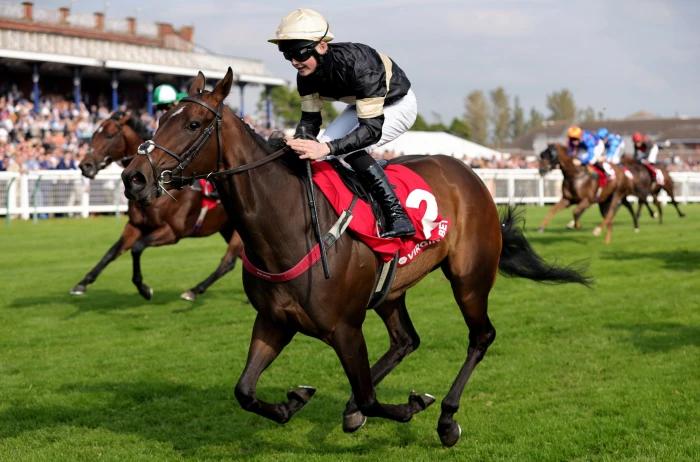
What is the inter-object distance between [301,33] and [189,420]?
2729mm

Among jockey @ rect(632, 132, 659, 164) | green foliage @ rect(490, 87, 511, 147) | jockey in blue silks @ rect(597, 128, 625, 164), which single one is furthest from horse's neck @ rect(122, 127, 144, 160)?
green foliage @ rect(490, 87, 511, 147)

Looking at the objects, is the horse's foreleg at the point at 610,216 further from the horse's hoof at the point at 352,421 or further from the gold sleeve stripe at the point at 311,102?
the gold sleeve stripe at the point at 311,102

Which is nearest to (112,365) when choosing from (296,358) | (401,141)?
(296,358)

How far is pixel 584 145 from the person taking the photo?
1975 centimetres

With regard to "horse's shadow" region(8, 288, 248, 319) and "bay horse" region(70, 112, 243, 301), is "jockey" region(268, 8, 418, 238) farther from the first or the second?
"horse's shadow" region(8, 288, 248, 319)

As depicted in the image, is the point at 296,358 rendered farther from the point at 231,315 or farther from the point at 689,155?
the point at 689,155

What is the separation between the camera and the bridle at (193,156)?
4.52 m

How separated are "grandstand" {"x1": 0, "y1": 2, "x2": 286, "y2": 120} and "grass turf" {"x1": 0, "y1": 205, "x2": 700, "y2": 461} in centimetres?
2262

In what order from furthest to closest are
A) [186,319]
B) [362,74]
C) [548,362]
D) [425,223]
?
[186,319], [548,362], [425,223], [362,74]

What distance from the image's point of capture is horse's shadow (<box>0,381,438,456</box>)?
18.3 feet

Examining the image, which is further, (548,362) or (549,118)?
(549,118)

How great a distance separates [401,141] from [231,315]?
125 feet

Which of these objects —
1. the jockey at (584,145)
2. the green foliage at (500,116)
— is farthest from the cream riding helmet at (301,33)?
the green foliage at (500,116)

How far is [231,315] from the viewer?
34.2 feet
